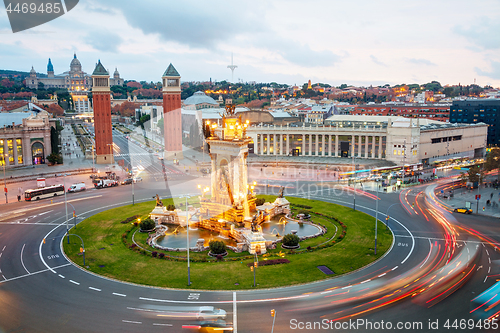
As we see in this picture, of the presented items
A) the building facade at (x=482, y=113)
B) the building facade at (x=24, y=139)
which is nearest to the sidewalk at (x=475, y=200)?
the building facade at (x=482, y=113)

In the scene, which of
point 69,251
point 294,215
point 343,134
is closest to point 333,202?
point 294,215

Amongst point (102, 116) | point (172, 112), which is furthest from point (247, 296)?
point (172, 112)

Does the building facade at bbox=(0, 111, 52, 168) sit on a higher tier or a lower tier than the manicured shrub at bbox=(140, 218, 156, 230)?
higher

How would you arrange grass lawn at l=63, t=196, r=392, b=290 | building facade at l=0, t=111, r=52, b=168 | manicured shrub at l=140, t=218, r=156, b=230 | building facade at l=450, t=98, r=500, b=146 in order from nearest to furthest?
grass lawn at l=63, t=196, r=392, b=290 < manicured shrub at l=140, t=218, r=156, b=230 < building facade at l=0, t=111, r=52, b=168 < building facade at l=450, t=98, r=500, b=146

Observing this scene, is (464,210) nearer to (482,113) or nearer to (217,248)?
(217,248)

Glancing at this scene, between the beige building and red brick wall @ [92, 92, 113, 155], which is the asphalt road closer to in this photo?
the beige building

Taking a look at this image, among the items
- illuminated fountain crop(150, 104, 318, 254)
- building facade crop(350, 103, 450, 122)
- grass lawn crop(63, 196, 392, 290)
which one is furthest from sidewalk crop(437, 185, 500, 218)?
building facade crop(350, 103, 450, 122)

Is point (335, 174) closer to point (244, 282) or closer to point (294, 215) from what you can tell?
point (294, 215)
